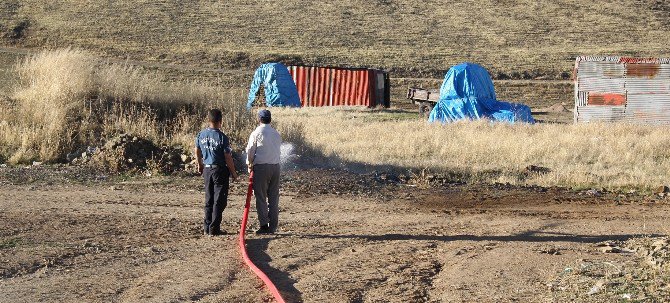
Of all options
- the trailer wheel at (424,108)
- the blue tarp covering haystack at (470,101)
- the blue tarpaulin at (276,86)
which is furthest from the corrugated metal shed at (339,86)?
the blue tarp covering haystack at (470,101)

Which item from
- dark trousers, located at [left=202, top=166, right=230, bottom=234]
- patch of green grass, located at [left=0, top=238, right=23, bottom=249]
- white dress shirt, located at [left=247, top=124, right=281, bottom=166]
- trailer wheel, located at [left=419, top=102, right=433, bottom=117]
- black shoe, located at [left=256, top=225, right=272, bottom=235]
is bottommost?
trailer wheel, located at [left=419, top=102, right=433, bottom=117]

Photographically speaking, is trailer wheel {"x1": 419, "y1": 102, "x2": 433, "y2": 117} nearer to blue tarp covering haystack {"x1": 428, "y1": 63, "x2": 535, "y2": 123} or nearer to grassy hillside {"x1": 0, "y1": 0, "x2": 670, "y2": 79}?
blue tarp covering haystack {"x1": 428, "y1": 63, "x2": 535, "y2": 123}

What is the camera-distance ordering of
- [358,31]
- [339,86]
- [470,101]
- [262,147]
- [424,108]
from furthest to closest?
[358,31], [339,86], [424,108], [470,101], [262,147]

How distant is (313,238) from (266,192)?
760mm

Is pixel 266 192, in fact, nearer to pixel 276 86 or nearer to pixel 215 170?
pixel 215 170

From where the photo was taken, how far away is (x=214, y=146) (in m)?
11.1

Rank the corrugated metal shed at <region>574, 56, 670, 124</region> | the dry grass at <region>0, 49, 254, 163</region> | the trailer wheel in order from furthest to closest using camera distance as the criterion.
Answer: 1. the trailer wheel
2. the corrugated metal shed at <region>574, 56, 670, 124</region>
3. the dry grass at <region>0, 49, 254, 163</region>

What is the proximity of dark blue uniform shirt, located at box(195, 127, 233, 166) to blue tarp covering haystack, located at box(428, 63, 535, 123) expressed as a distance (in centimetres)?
1963

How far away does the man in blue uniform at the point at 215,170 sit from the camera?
11.1 meters

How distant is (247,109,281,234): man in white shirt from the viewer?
1109cm

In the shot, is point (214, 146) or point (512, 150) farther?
point (512, 150)

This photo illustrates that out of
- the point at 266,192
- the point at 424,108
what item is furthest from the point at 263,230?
the point at 424,108

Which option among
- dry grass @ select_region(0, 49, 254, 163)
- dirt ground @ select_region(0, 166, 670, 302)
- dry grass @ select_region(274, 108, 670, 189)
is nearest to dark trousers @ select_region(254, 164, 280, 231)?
dirt ground @ select_region(0, 166, 670, 302)

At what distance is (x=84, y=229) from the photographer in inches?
452
